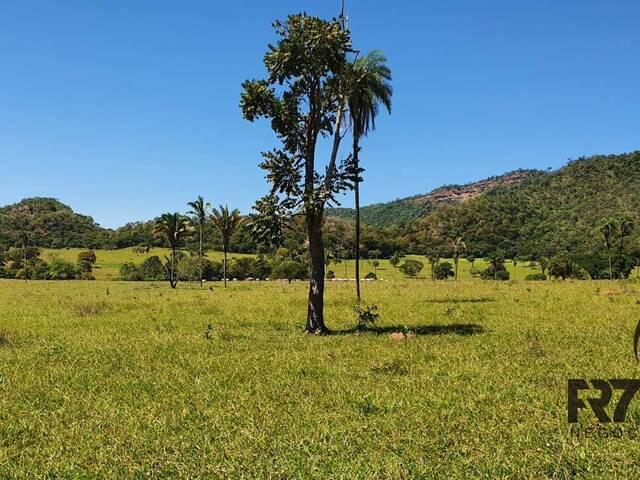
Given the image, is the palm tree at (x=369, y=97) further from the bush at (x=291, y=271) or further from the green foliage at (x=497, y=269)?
the green foliage at (x=497, y=269)

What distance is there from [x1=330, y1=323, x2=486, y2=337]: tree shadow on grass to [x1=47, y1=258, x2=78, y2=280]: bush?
94033mm

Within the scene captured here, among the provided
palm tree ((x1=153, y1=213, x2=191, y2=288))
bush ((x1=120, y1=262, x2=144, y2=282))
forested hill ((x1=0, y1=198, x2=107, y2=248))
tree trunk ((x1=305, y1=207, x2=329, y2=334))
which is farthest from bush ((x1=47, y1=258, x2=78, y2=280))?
tree trunk ((x1=305, y1=207, x2=329, y2=334))

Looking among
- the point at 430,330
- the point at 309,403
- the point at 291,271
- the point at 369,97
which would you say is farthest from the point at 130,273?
the point at 309,403

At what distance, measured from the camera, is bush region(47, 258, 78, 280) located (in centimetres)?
10069

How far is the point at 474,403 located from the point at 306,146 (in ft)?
38.7

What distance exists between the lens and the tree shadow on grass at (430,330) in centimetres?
1744

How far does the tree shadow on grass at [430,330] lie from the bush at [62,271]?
3702 inches

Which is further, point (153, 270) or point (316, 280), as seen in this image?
point (153, 270)

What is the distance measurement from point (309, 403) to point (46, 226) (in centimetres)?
17617

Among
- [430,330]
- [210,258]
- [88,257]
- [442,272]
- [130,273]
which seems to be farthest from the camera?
[210,258]

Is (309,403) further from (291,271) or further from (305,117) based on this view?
(291,271)

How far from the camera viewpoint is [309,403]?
8891 mm

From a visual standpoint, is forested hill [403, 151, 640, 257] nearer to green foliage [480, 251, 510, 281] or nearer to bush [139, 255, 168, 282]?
green foliage [480, 251, 510, 281]

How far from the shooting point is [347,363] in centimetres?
1237
